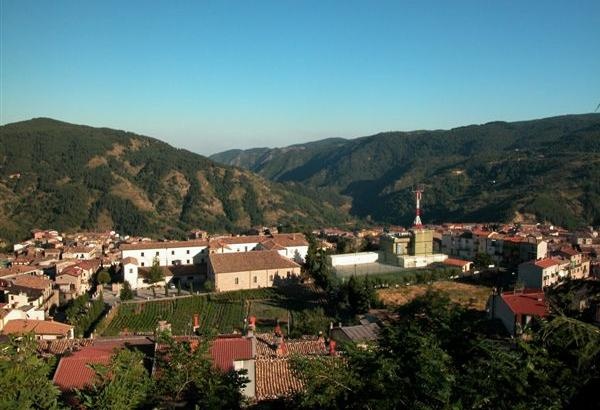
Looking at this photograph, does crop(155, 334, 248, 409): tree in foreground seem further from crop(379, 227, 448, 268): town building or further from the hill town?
crop(379, 227, 448, 268): town building

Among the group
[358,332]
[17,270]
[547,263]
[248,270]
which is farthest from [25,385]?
[547,263]

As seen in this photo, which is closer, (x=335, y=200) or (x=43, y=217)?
(x=43, y=217)

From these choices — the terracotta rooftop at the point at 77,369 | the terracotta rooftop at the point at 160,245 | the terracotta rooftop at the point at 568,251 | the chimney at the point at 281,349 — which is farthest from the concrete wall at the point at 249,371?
the terracotta rooftop at the point at 568,251

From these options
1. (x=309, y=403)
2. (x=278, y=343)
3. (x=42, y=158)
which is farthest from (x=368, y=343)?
(x=42, y=158)

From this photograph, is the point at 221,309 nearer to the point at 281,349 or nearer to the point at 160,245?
the point at 160,245

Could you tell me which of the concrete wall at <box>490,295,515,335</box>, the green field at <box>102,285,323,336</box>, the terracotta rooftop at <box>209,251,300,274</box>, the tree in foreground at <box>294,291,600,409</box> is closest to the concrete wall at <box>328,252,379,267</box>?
the terracotta rooftop at <box>209,251,300,274</box>

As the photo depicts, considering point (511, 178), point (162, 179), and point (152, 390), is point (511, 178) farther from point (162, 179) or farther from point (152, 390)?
point (152, 390)
